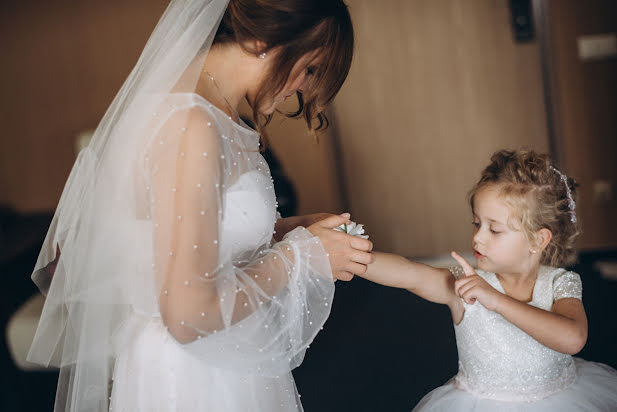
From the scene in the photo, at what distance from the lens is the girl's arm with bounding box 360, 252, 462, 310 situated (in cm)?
180

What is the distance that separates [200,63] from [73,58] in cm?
305

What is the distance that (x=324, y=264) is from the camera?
1.48 meters

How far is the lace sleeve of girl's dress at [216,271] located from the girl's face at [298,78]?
16 cm

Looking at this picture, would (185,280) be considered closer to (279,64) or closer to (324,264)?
(324,264)

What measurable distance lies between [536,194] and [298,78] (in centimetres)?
79

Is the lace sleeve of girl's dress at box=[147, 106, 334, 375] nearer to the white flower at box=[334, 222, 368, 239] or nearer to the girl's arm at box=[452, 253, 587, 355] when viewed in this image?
the white flower at box=[334, 222, 368, 239]

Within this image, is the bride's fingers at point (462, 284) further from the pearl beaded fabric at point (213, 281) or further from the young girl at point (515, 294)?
the pearl beaded fabric at point (213, 281)

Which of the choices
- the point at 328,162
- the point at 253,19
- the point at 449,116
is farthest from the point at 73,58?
the point at 253,19

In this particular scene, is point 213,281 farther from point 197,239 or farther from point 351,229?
→ point 351,229

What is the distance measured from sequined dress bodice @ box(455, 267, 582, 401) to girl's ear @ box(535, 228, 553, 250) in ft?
0.35

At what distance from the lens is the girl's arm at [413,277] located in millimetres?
1798

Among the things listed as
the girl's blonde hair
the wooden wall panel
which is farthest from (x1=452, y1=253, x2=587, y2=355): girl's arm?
the wooden wall panel

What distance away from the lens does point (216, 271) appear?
132cm

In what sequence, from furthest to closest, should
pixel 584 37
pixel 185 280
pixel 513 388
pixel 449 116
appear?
pixel 449 116
pixel 584 37
pixel 513 388
pixel 185 280
